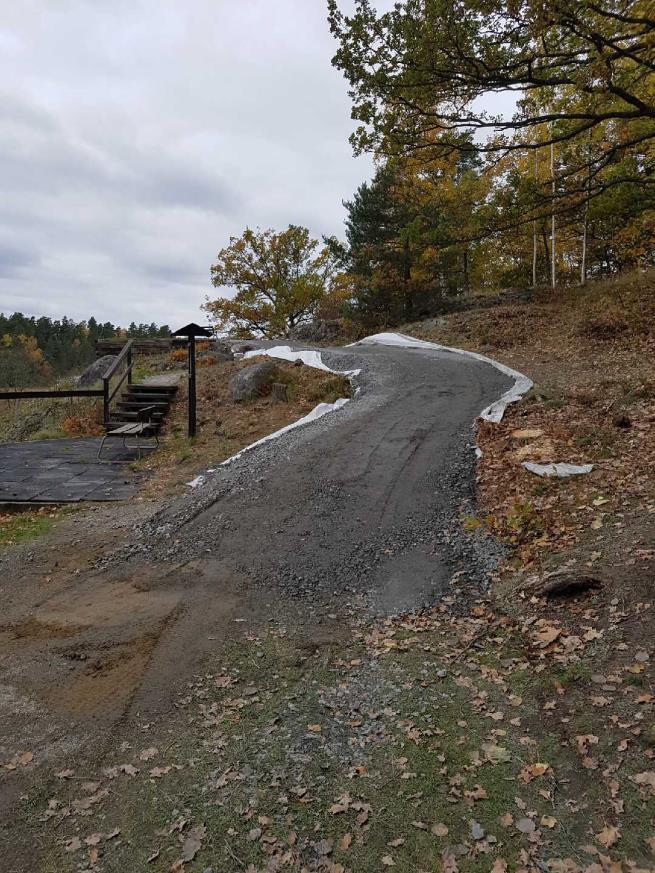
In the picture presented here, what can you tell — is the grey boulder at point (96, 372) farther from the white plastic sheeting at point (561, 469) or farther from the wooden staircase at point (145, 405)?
the white plastic sheeting at point (561, 469)

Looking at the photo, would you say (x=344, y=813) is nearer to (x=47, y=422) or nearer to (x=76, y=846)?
(x=76, y=846)

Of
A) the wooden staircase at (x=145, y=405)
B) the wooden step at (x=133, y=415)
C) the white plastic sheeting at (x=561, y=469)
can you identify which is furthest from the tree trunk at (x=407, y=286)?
the white plastic sheeting at (x=561, y=469)

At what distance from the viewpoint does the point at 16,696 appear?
12.2 feet

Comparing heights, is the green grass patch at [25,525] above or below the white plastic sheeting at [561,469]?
below

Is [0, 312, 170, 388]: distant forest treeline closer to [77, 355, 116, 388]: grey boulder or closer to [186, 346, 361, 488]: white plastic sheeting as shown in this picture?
[77, 355, 116, 388]: grey boulder

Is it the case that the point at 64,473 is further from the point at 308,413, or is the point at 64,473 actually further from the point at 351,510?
the point at 351,510

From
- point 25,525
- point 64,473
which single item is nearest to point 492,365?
point 64,473

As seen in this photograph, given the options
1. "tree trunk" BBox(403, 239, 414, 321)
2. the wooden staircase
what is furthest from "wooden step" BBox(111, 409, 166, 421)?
"tree trunk" BBox(403, 239, 414, 321)

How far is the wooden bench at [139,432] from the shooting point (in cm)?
1034

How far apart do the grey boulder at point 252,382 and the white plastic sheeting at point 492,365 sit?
206 inches

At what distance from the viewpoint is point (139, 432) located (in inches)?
415

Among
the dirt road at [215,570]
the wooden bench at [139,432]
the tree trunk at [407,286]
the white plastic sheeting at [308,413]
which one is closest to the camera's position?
the dirt road at [215,570]

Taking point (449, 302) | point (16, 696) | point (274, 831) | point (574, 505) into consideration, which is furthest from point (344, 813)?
point (449, 302)

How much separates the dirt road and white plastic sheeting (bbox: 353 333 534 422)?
0.66 m
